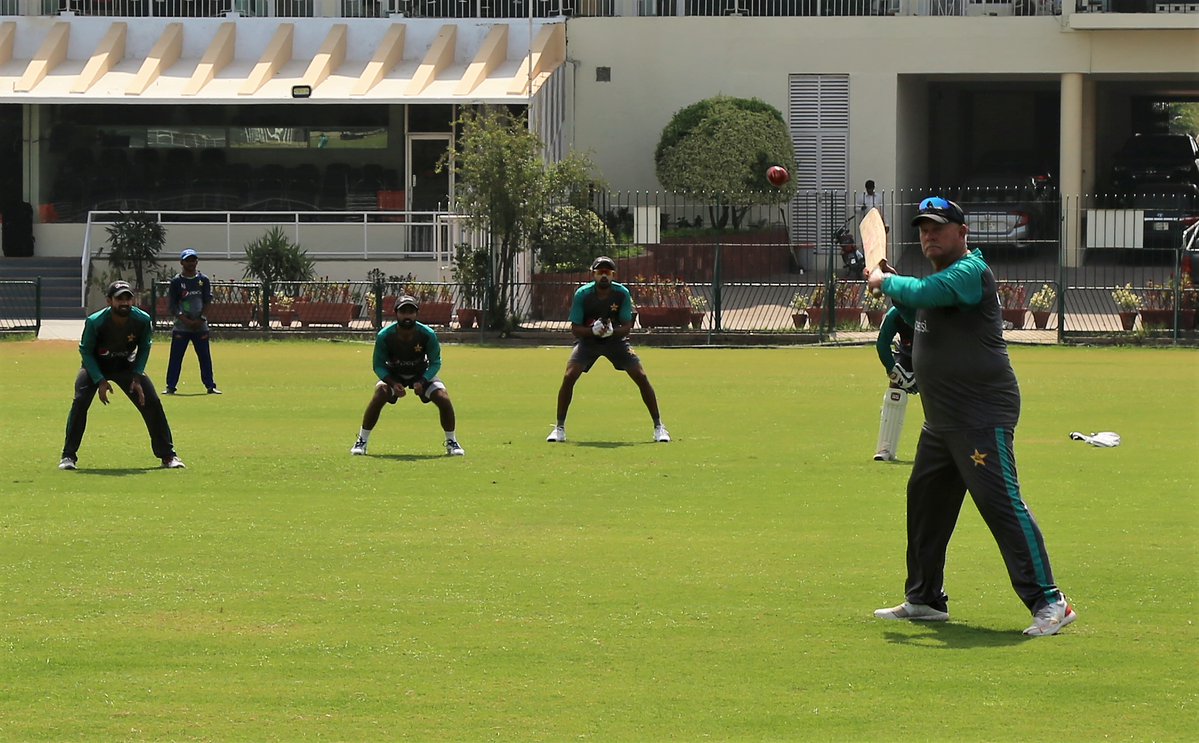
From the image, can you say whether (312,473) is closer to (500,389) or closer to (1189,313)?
(500,389)

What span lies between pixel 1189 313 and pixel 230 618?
81.8 ft

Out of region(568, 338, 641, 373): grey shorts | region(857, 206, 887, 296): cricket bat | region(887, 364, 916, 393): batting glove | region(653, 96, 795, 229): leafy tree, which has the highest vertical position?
region(653, 96, 795, 229): leafy tree

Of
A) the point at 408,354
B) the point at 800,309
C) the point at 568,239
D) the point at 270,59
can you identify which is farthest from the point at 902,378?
the point at 270,59

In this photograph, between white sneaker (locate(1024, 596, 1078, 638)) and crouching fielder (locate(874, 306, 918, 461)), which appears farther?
crouching fielder (locate(874, 306, 918, 461))

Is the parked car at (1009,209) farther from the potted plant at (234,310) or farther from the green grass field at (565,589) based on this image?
the green grass field at (565,589)

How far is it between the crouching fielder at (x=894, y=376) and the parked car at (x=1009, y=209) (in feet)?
71.6

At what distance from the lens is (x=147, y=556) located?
1083 centimetres

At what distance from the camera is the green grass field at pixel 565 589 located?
7230 millimetres

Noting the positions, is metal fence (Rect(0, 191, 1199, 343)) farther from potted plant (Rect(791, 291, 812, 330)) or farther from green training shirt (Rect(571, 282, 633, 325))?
green training shirt (Rect(571, 282, 633, 325))

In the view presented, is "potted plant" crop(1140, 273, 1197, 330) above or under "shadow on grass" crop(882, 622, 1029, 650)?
above

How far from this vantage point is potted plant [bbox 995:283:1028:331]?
32.1 m

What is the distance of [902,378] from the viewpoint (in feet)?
49.6

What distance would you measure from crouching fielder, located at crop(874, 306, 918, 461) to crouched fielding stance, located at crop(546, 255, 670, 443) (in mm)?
2416

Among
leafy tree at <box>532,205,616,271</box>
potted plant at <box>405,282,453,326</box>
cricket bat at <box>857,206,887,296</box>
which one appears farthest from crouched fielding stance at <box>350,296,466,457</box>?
leafy tree at <box>532,205,616,271</box>
